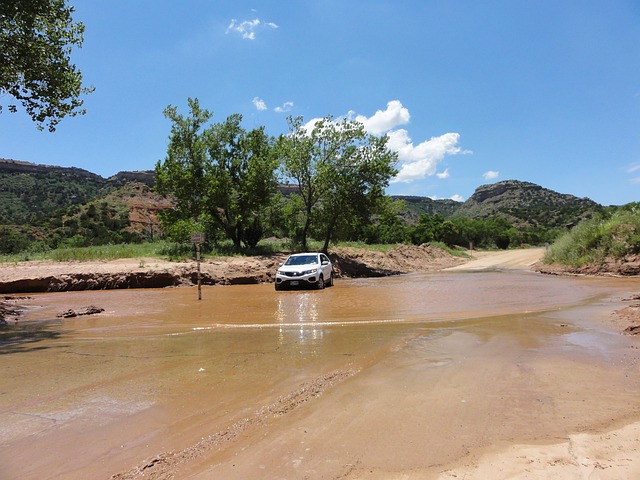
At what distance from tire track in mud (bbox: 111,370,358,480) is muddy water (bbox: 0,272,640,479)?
2 cm

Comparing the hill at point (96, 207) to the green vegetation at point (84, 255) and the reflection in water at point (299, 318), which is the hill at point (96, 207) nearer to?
the green vegetation at point (84, 255)

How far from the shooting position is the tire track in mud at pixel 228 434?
3.23 m

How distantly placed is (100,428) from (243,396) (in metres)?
1.39

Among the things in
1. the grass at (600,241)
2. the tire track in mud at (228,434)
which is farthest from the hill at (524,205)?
the tire track in mud at (228,434)

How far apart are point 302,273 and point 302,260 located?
1.41m

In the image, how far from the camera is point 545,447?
132 inches

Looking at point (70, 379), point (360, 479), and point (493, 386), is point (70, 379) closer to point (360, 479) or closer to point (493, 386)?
point (360, 479)

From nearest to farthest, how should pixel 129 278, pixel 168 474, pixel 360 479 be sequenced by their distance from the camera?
pixel 360 479
pixel 168 474
pixel 129 278

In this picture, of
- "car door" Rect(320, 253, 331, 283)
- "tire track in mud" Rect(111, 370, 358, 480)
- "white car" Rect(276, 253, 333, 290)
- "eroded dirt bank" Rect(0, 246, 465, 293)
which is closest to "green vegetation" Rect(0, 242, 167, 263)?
"eroded dirt bank" Rect(0, 246, 465, 293)

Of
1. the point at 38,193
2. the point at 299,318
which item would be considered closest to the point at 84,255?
the point at 299,318

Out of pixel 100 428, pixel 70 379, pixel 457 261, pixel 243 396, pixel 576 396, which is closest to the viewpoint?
pixel 100 428

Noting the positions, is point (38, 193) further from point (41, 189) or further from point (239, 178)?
point (239, 178)

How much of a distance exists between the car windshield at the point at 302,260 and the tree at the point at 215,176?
419 inches

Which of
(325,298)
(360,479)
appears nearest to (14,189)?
(325,298)
